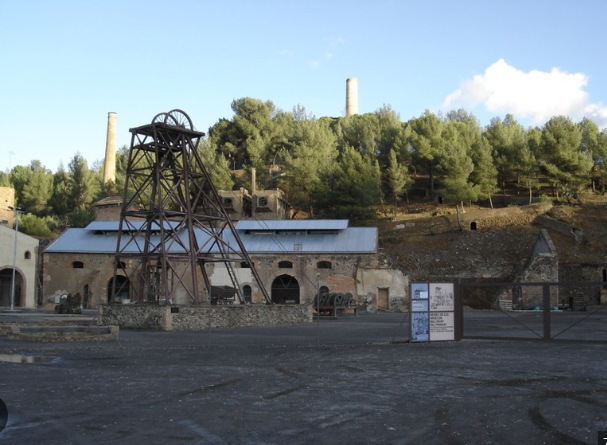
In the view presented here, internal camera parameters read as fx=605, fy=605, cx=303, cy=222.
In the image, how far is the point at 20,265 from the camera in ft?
143

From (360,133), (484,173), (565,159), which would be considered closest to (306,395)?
(484,173)

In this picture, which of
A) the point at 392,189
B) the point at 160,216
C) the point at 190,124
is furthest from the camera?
the point at 392,189

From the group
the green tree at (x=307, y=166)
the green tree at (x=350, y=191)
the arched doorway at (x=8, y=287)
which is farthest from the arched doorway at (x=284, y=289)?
the arched doorway at (x=8, y=287)

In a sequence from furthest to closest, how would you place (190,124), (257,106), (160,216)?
(257,106)
(190,124)
(160,216)

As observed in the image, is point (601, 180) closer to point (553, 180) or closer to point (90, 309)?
point (553, 180)

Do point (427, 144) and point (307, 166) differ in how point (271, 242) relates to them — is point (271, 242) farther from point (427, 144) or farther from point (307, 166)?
point (427, 144)

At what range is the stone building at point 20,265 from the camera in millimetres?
42719

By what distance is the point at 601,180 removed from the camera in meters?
62.3

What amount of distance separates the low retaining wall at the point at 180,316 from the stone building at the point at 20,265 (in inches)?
837

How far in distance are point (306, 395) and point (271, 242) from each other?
34878mm

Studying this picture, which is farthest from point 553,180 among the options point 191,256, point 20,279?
point 20,279

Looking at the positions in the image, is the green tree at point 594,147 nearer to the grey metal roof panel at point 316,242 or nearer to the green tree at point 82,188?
the grey metal roof panel at point 316,242

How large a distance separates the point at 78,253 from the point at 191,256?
21.1m

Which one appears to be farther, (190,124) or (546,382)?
(190,124)
